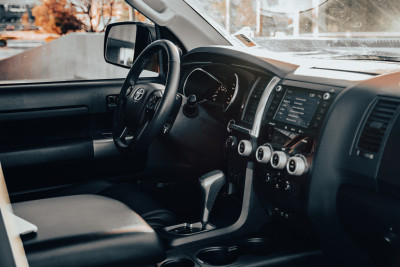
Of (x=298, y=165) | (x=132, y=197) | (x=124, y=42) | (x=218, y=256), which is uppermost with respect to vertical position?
(x=124, y=42)

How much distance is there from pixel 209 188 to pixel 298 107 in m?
0.60

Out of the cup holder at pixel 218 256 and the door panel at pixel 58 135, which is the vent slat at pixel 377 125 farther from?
the door panel at pixel 58 135

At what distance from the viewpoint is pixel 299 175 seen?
5.54 feet

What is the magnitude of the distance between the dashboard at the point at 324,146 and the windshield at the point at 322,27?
6.2 inches

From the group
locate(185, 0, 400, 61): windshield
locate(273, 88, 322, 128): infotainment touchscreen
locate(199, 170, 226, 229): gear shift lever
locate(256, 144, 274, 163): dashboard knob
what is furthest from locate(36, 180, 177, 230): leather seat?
locate(185, 0, 400, 61): windshield

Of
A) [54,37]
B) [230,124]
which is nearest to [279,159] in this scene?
[230,124]

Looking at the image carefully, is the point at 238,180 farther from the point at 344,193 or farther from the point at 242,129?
the point at 344,193

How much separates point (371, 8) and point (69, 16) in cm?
155

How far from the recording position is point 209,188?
7.04ft

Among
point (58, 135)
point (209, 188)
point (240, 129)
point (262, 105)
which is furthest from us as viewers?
point (58, 135)

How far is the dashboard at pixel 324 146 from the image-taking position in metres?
1.55

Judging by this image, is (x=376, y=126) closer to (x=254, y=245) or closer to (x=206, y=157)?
(x=254, y=245)

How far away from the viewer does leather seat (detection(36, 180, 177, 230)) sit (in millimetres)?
2135

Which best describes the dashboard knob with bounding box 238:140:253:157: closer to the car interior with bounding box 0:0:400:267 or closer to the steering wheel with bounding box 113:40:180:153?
the car interior with bounding box 0:0:400:267
